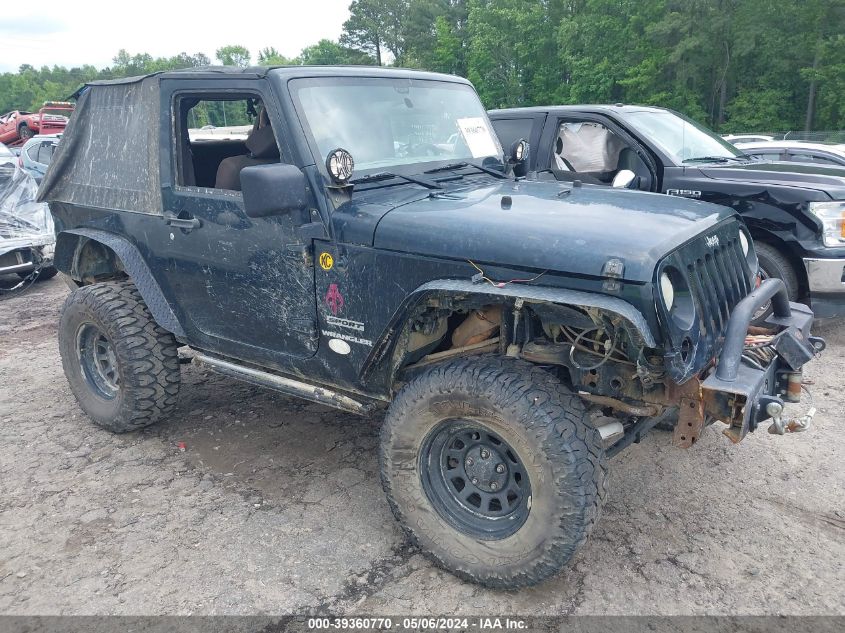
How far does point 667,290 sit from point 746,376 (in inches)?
18.9

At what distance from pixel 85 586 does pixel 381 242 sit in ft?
6.39

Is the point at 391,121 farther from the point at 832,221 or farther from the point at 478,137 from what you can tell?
the point at 832,221

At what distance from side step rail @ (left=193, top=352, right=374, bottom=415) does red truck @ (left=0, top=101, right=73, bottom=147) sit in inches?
815

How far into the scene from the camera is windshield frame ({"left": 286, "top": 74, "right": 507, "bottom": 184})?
3.21 metres

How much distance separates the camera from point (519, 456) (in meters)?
2.65

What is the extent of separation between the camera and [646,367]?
2514mm

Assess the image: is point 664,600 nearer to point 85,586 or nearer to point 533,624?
point 533,624

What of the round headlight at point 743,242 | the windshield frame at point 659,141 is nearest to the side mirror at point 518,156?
the round headlight at point 743,242

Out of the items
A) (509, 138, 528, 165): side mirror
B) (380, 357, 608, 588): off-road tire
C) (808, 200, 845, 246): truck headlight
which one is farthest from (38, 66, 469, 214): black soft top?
(808, 200, 845, 246): truck headlight

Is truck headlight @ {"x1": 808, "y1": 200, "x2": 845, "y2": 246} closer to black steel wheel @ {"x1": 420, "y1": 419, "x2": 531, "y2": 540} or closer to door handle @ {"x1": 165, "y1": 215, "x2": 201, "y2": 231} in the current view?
black steel wheel @ {"x1": 420, "y1": 419, "x2": 531, "y2": 540}

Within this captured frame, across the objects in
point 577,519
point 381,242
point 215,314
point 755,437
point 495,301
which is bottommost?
point 755,437

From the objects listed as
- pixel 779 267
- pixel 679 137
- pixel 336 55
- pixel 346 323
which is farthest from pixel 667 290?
pixel 336 55

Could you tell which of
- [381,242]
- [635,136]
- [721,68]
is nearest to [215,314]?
[381,242]

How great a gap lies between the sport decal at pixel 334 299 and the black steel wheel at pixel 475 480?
73 cm
